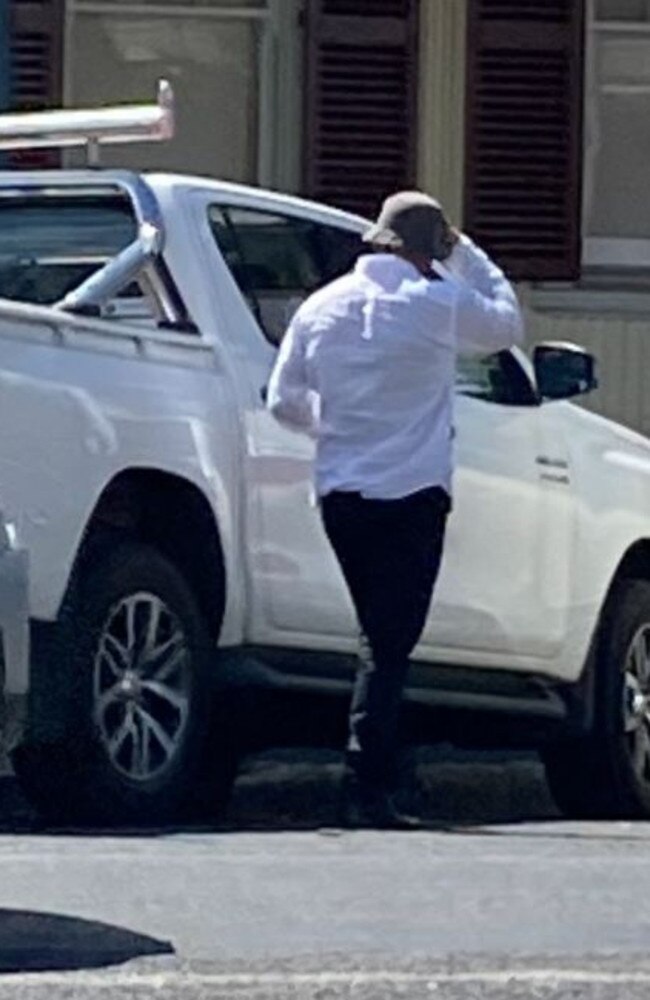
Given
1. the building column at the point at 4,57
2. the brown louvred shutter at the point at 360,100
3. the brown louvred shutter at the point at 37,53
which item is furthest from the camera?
the brown louvred shutter at the point at 360,100

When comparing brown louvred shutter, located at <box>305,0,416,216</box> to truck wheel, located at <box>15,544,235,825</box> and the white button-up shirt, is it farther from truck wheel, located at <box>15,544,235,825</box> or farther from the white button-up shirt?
truck wheel, located at <box>15,544,235,825</box>

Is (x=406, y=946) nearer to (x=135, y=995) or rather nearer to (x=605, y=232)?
(x=135, y=995)

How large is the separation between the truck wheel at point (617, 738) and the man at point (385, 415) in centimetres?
167

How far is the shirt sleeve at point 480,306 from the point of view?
36.4ft

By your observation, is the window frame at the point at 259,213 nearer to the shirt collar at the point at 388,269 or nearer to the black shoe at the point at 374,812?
the shirt collar at the point at 388,269

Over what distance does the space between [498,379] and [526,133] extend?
20.9 ft

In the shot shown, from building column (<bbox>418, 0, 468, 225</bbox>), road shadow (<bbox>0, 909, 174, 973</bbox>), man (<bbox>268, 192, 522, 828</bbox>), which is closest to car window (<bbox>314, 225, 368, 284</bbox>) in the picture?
man (<bbox>268, 192, 522, 828</bbox>)

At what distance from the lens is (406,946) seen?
8734mm

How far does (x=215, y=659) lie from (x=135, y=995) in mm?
3371

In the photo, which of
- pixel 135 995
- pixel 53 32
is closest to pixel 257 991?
pixel 135 995

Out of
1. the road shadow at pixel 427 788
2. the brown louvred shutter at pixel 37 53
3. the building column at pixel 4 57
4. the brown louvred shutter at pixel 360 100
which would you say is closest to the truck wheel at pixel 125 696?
the road shadow at pixel 427 788

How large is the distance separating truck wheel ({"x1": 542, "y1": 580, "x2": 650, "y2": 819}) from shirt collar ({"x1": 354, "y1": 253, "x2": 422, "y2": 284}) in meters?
2.11

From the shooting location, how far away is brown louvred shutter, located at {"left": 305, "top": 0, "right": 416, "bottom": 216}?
18.3 metres

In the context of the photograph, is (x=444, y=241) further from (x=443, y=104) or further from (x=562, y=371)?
(x=443, y=104)
